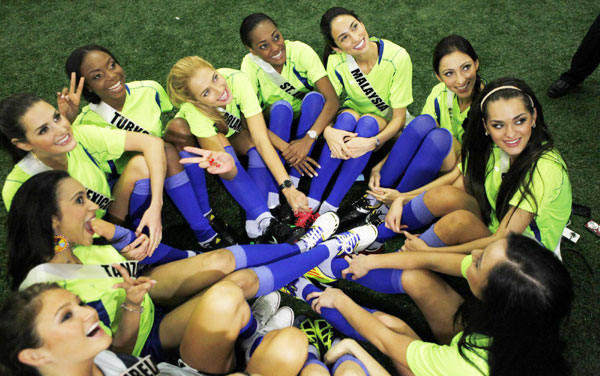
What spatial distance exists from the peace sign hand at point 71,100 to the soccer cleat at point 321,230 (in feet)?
4.69

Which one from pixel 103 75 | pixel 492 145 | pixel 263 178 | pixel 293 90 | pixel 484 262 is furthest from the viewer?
pixel 293 90

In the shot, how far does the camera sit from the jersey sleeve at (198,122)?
7.91 feet

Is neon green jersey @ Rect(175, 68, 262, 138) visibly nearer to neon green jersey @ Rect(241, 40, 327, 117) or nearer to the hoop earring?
neon green jersey @ Rect(241, 40, 327, 117)

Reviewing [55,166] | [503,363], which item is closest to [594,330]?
[503,363]

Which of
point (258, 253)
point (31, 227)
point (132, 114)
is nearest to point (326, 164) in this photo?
point (258, 253)

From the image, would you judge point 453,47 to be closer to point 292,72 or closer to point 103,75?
point 292,72

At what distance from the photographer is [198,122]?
2.41 m

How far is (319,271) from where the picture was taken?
2.29 m

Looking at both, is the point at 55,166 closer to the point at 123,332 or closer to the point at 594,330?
the point at 123,332

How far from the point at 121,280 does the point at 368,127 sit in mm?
1580

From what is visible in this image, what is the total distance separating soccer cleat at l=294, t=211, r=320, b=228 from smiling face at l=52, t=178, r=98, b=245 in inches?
44.8

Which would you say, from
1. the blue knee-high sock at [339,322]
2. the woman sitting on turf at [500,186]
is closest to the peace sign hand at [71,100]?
the blue knee-high sock at [339,322]

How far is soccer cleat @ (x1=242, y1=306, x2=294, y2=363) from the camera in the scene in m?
1.97

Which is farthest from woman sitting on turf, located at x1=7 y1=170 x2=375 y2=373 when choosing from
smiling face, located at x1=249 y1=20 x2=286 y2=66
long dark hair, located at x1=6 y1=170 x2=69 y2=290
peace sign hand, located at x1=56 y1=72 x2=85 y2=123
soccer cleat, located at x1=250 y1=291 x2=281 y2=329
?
smiling face, located at x1=249 y1=20 x2=286 y2=66
